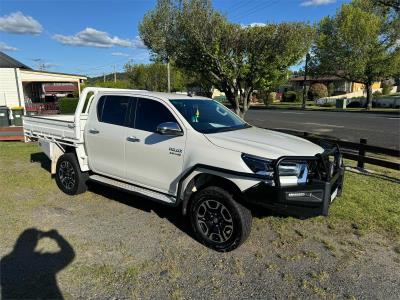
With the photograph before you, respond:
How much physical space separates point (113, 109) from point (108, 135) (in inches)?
16.8

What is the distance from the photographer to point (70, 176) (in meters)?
6.11

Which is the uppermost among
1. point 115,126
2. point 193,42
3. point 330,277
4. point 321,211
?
point 193,42

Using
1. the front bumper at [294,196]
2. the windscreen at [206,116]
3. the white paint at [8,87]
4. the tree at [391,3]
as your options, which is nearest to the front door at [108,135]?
the windscreen at [206,116]

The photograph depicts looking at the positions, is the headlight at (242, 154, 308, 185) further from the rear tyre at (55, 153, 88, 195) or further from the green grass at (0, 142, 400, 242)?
the rear tyre at (55, 153, 88, 195)

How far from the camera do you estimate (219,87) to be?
44.1 feet

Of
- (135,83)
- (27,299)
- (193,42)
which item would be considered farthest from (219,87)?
(135,83)

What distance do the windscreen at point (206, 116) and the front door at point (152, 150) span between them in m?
0.22

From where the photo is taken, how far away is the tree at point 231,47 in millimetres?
11219

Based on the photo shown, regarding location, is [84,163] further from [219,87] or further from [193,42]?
[219,87]

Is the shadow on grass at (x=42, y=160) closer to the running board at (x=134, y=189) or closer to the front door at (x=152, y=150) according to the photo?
the running board at (x=134, y=189)

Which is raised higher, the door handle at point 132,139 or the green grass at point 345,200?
the door handle at point 132,139

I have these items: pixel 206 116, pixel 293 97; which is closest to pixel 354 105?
pixel 293 97

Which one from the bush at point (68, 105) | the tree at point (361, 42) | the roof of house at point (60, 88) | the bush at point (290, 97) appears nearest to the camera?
the bush at point (68, 105)

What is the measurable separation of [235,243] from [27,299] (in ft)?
7.06
